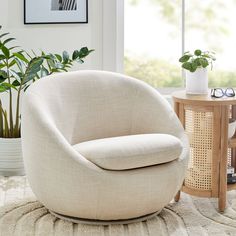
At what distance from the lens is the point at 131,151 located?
330 cm

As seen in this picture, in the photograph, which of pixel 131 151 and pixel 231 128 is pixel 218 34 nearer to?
pixel 231 128

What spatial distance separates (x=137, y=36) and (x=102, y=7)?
0.44 metres

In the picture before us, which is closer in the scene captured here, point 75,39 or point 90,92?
point 90,92

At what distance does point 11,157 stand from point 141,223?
4.47ft

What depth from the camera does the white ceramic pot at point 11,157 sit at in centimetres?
440

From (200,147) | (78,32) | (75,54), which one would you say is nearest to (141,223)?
(200,147)

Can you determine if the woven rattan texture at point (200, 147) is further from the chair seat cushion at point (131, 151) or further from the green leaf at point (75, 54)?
the green leaf at point (75, 54)

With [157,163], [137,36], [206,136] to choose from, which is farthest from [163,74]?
[157,163]

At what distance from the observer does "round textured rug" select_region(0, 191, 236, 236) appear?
3.29 m

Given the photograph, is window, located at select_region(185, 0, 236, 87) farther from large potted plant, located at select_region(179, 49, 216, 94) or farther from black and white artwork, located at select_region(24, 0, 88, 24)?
large potted plant, located at select_region(179, 49, 216, 94)

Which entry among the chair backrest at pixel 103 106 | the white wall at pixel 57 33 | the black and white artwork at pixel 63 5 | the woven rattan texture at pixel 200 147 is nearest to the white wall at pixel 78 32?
the white wall at pixel 57 33

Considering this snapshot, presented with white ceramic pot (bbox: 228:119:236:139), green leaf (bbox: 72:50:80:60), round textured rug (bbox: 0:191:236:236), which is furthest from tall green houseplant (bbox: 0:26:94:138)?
white ceramic pot (bbox: 228:119:236:139)

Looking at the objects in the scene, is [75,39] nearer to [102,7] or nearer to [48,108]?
[102,7]

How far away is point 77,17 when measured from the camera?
188 inches
